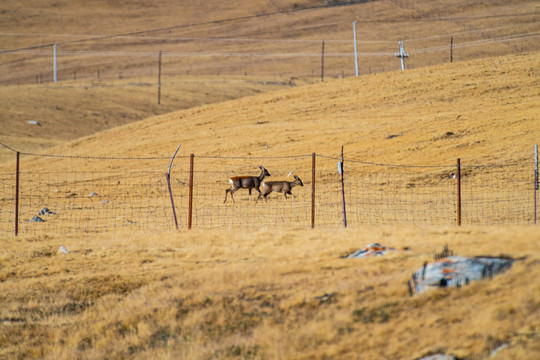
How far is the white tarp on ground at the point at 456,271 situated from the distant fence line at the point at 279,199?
7.19m

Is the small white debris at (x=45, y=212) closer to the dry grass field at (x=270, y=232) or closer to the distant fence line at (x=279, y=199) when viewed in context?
the distant fence line at (x=279, y=199)

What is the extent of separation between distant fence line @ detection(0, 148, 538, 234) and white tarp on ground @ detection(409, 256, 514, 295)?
7.19m

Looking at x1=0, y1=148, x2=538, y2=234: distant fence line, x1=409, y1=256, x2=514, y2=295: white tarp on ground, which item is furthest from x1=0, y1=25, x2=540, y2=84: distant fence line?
x1=409, y1=256, x2=514, y2=295: white tarp on ground

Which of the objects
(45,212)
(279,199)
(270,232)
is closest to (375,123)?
(279,199)

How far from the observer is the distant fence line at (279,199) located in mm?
20672

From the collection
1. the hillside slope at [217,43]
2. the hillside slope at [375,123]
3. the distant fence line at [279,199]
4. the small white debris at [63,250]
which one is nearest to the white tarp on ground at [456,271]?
the distant fence line at [279,199]

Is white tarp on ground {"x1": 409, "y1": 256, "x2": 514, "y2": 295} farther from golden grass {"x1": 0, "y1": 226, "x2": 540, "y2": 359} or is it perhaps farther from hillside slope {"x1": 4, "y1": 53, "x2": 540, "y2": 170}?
hillside slope {"x1": 4, "y1": 53, "x2": 540, "y2": 170}

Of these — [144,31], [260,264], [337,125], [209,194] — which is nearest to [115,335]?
[260,264]

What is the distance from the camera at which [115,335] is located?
1045cm

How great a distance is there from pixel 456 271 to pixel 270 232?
698 centimetres

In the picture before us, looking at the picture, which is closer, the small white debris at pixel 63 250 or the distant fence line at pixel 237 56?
the small white debris at pixel 63 250

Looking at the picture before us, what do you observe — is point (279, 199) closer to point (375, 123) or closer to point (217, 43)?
point (375, 123)

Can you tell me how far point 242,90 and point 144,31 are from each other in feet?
165

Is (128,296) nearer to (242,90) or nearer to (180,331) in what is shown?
(180,331)
